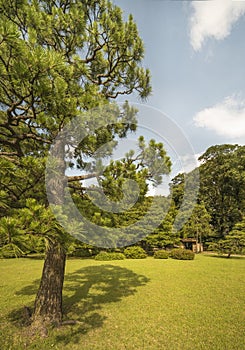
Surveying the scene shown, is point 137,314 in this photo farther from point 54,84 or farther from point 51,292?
point 54,84

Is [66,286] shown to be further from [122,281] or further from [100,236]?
[100,236]

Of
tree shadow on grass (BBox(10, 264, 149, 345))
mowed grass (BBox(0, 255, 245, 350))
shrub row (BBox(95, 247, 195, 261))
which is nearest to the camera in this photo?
mowed grass (BBox(0, 255, 245, 350))

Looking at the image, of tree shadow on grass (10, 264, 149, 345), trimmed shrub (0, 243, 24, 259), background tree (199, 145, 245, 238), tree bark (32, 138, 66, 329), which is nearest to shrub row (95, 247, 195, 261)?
tree shadow on grass (10, 264, 149, 345)

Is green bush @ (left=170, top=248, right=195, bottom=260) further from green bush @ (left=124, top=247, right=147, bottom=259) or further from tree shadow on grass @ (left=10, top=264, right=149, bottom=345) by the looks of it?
tree shadow on grass @ (left=10, top=264, right=149, bottom=345)

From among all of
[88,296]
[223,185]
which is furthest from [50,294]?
[223,185]

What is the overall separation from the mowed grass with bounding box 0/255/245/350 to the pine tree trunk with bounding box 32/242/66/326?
0.26m

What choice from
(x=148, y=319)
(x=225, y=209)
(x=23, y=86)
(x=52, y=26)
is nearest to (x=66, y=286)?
(x=148, y=319)

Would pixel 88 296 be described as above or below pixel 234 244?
below

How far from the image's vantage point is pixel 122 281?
26.6ft

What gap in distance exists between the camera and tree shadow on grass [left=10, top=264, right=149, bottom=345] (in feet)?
12.8

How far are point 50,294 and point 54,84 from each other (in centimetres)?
384

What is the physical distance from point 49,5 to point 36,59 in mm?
2799

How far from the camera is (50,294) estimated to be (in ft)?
12.5

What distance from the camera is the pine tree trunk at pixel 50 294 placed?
12.4 feet
